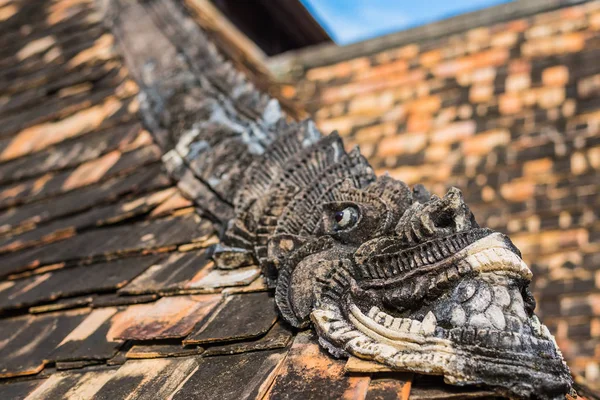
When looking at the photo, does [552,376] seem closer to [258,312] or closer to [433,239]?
[433,239]

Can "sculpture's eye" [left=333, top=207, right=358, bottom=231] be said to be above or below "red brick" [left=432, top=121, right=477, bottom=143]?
above

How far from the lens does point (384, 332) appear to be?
148 centimetres

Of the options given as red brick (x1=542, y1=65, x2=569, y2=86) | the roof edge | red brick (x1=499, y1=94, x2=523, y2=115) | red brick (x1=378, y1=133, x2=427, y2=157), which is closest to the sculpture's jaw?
red brick (x1=378, y1=133, x2=427, y2=157)

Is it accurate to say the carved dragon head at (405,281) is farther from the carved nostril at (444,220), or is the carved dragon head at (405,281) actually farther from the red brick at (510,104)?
the red brick at (510,104)

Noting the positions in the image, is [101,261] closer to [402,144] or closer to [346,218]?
[346,218]

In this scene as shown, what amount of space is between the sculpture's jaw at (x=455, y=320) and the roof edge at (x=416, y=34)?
4284 mm

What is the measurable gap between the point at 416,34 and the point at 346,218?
4.23 meters

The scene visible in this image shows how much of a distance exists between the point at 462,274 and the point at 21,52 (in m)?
3.87

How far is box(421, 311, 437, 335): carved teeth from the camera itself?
1.44 metres

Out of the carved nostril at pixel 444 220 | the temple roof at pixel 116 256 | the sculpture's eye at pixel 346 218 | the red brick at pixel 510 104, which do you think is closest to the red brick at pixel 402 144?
the red brick at pixel 510 104

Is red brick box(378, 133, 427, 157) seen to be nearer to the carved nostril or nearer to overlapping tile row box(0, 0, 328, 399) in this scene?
overlapping tile row box(0, 0, 328, 399)

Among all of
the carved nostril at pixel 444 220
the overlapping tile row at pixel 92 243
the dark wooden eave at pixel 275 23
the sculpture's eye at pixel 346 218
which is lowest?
the carved nostril at pixel 444 220

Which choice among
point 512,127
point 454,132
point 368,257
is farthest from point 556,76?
point 368,257

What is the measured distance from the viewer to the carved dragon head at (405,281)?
→ 1.34 m
